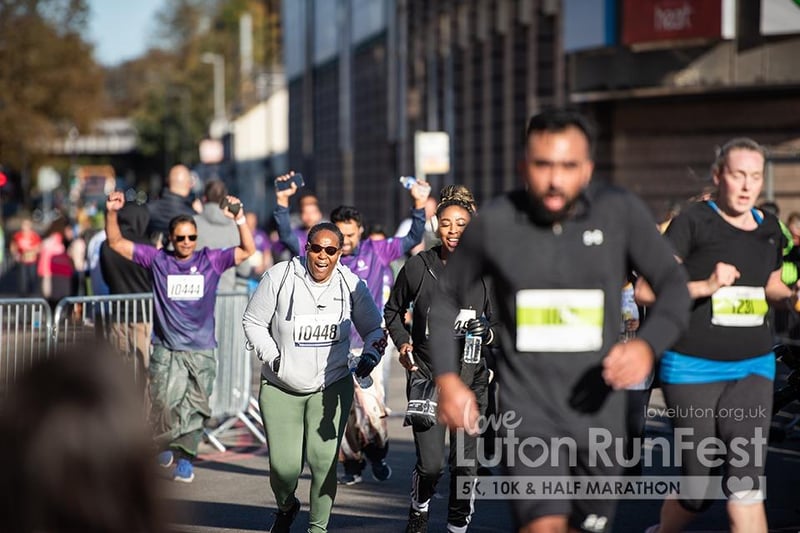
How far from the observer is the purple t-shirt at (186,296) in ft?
34.2

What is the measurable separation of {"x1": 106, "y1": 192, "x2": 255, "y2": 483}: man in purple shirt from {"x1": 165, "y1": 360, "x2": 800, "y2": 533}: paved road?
411 mm

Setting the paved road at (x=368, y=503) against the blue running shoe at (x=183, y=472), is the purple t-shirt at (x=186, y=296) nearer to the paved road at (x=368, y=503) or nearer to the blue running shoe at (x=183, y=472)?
the blue running shoe at (x=183, y=472)

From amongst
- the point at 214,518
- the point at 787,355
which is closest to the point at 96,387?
the point at 214,518

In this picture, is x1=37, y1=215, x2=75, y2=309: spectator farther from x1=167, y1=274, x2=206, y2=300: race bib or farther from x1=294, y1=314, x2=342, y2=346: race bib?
x1=294, y1=314, x2=342, y2=346: race bib

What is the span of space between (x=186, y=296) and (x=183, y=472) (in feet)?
4.10

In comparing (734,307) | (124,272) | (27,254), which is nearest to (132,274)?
(124,272)

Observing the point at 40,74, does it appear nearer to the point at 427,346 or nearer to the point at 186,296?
the point at 186,296

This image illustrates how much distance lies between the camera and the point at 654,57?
2509 centimetres

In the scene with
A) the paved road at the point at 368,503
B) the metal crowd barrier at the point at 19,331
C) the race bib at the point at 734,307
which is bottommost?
the paved road at the point at 368,503

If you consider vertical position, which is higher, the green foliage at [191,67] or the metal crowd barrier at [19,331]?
the green foliage at [191,67]

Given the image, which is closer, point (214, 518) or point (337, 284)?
point (337, 284)

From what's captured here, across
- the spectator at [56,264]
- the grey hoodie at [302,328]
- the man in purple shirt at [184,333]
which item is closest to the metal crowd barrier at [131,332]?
the man in purple shirt at [184,333]

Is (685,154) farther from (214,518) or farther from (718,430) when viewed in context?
(718,430)

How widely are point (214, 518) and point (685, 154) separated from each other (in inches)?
715
